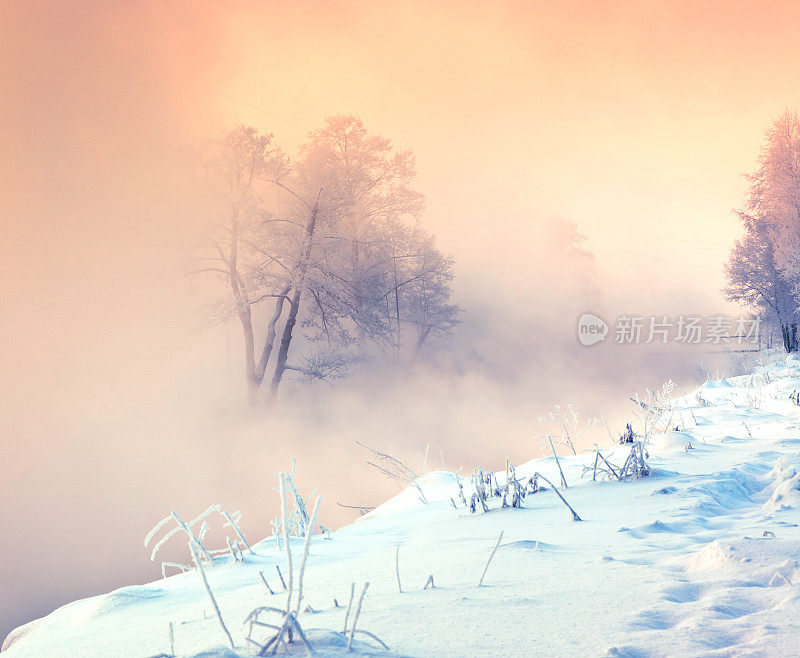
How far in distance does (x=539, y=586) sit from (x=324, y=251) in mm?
12841

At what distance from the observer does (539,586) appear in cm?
162

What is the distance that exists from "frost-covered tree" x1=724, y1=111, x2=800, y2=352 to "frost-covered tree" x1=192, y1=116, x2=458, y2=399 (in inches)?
346

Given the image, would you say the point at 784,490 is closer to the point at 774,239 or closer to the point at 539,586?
the point at 539,586

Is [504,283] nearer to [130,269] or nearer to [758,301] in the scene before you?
[758,301]

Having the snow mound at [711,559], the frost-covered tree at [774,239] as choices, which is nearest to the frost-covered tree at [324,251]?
the frost-covered tree at [774,239]

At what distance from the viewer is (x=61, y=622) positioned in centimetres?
206

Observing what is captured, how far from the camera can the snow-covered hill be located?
1.23 metres

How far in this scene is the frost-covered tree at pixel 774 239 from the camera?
16562 mm

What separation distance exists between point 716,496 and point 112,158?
14.1m

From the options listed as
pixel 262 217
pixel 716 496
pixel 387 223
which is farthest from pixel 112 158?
pixel 716 496

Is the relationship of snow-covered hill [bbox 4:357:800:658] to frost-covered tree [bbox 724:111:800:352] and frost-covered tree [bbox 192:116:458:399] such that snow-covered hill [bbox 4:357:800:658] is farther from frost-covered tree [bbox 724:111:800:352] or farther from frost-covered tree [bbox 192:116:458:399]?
frost-covered tree [bbox 724:111:800:352]

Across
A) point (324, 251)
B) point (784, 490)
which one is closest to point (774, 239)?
point (324, 251)

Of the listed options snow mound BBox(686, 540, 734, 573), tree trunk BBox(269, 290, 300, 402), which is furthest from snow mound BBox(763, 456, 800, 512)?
tree trunk BBox(269, 290, 300, 402)

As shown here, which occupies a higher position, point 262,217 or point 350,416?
point 262,217
